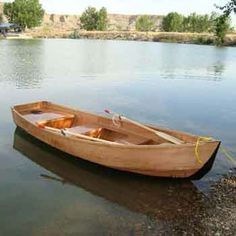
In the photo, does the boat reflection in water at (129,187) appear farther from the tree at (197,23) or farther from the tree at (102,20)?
the tree at (102,20)

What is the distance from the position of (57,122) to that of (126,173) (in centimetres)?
486

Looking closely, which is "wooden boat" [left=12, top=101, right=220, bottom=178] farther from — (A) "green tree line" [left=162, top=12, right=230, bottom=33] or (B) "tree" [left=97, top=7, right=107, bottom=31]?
(B) "tree" [left=97, top=7, right=107, bottom=31]

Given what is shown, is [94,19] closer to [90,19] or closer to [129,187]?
[90,19]

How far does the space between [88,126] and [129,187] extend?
4.64m

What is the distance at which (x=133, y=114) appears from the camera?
22.6m

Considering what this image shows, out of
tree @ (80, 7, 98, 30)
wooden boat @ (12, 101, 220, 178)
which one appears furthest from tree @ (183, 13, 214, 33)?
wooden boat @ (12, 101, 220, 178)

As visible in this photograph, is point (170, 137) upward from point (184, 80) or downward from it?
upward

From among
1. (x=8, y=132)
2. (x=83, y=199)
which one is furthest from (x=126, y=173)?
(x=8, y=132)

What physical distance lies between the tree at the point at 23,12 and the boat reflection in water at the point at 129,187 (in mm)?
137217

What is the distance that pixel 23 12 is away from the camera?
144375mm

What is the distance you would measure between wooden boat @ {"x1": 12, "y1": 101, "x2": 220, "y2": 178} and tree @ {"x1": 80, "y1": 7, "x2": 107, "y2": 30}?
564 ft

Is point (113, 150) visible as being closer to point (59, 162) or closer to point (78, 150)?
point (78, 150)

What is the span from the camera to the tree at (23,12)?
144 m

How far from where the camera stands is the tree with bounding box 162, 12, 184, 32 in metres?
166
